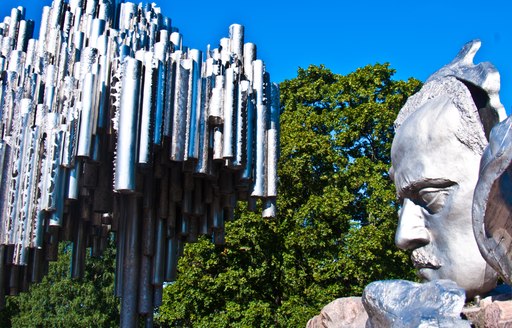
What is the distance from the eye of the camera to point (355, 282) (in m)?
17.7

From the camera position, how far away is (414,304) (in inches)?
161

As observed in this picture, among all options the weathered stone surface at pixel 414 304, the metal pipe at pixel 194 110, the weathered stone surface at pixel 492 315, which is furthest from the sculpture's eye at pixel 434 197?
the metal pipe at pixel 194 110

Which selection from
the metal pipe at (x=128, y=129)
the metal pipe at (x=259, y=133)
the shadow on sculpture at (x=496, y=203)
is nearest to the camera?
the shadow on sculpture at (x=496, y=203)

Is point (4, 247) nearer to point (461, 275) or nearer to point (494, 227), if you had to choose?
point (461, 275)

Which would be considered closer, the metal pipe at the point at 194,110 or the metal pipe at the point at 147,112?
the metal pipe at the point at 147,112

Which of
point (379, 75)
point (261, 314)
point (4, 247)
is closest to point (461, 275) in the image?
point (4, 247)

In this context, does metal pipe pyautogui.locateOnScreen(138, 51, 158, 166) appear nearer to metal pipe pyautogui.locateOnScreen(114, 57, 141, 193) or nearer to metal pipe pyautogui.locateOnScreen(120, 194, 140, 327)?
metal pipe pyautogui.locateOnScreen(114, 57, 141, 193)

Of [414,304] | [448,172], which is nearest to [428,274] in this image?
[448,172]

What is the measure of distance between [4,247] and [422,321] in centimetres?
623

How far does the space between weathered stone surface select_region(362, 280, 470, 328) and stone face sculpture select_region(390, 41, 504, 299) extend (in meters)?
0.45

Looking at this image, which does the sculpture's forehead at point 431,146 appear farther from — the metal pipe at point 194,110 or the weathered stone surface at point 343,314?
the metal pipe at point 194,110

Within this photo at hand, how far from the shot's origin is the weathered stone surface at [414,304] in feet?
12.6

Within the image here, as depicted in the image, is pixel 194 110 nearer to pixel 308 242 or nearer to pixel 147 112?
pixel 147 112

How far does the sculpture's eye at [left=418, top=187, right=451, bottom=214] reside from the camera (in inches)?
192
